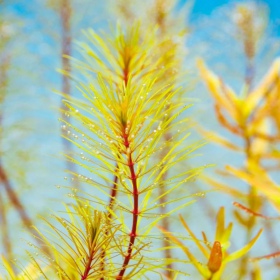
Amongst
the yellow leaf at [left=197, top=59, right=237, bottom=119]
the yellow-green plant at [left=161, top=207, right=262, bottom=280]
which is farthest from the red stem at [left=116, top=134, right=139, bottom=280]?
the yellow leaf at [left=197, top=59, right=237, bottom=119]

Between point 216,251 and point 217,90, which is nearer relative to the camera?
point 216,251

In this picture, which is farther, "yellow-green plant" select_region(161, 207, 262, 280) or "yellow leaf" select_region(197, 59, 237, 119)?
"yellow leaf" select_region(197, 59, 237, 119)

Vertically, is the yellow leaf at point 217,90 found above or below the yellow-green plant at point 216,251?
above

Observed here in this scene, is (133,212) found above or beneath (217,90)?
beneath

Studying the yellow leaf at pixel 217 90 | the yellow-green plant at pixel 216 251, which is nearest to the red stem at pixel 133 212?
the yellow-green plant at pixel 216 251

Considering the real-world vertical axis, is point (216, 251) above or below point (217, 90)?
below

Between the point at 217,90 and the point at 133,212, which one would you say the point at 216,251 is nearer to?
the point at 133,212

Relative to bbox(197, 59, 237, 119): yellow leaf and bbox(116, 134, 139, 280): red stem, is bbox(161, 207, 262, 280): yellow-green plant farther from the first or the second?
bbox(197, 59, 237, 119): yellow leaf

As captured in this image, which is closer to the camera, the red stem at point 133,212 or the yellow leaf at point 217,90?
the red stem at point 133,212

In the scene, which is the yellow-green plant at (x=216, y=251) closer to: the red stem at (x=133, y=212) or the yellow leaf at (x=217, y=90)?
the red stem at (x=133, y=212)

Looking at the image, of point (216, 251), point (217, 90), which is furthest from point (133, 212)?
point (217, 90)

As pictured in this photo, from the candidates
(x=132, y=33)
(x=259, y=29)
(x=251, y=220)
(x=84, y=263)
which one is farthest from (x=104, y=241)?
(x=259, y=29)
